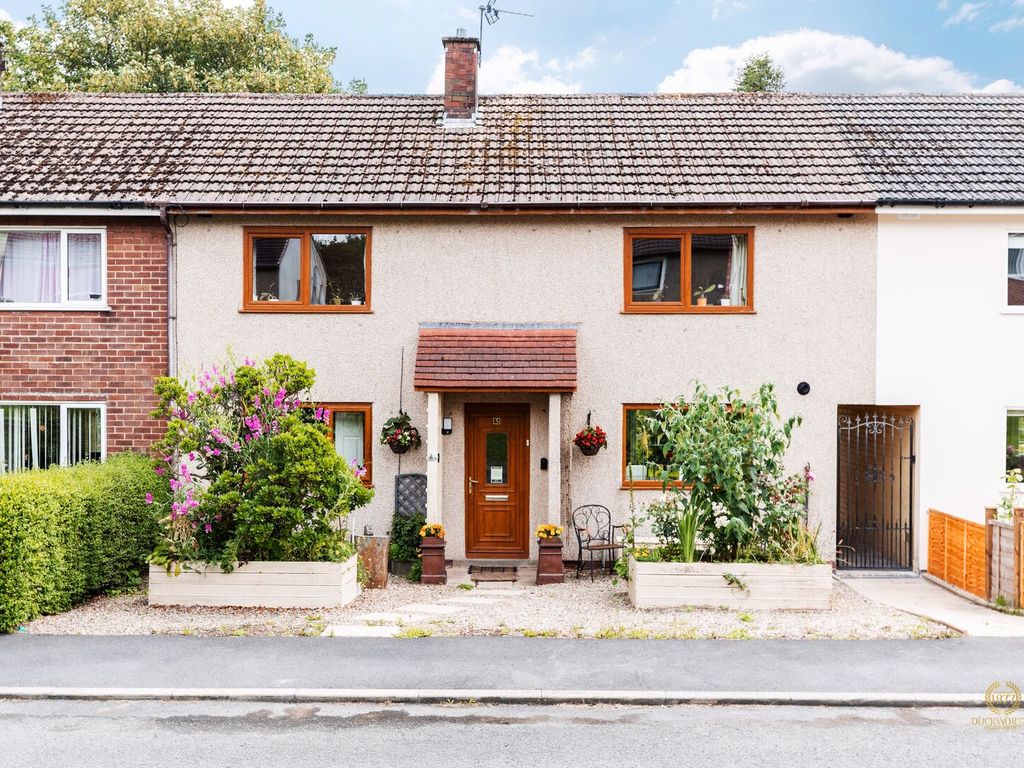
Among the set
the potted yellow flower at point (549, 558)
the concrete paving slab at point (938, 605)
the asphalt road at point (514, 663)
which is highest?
the potted yellow flower at point (549, 558)

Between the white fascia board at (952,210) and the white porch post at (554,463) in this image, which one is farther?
the white fascia board at (952,210)

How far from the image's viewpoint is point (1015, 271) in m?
13.2

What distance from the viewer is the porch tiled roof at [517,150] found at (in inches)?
514

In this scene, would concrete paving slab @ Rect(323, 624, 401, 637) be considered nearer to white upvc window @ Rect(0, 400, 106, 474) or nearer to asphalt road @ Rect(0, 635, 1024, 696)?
asphalt road @ Rect(0, 635, 1024, 696)

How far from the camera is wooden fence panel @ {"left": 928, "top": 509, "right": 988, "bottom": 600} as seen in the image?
1112 cm

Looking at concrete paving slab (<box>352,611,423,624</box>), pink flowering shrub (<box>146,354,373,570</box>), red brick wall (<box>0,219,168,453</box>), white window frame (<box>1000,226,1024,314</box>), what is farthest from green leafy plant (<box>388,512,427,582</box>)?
white window frame (<box>1000,226,1024,314</box>)

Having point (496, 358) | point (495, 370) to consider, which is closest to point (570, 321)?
point (496, 358)

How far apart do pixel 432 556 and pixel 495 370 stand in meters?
2.77

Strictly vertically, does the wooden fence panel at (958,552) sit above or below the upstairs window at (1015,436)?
below

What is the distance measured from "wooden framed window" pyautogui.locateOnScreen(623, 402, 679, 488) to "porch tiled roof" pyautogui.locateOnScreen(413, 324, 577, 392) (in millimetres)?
1354

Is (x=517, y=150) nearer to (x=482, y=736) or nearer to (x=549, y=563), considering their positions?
(x=549, y=563)

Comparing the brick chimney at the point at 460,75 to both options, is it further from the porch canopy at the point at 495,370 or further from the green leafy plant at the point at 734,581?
the green leafy plant at the point at 734,581

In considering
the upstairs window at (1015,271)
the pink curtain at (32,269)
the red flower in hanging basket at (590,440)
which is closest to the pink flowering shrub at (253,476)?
the red flower in hanging basket at (590,440)

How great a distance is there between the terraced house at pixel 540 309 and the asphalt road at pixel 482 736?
598 centimetres
